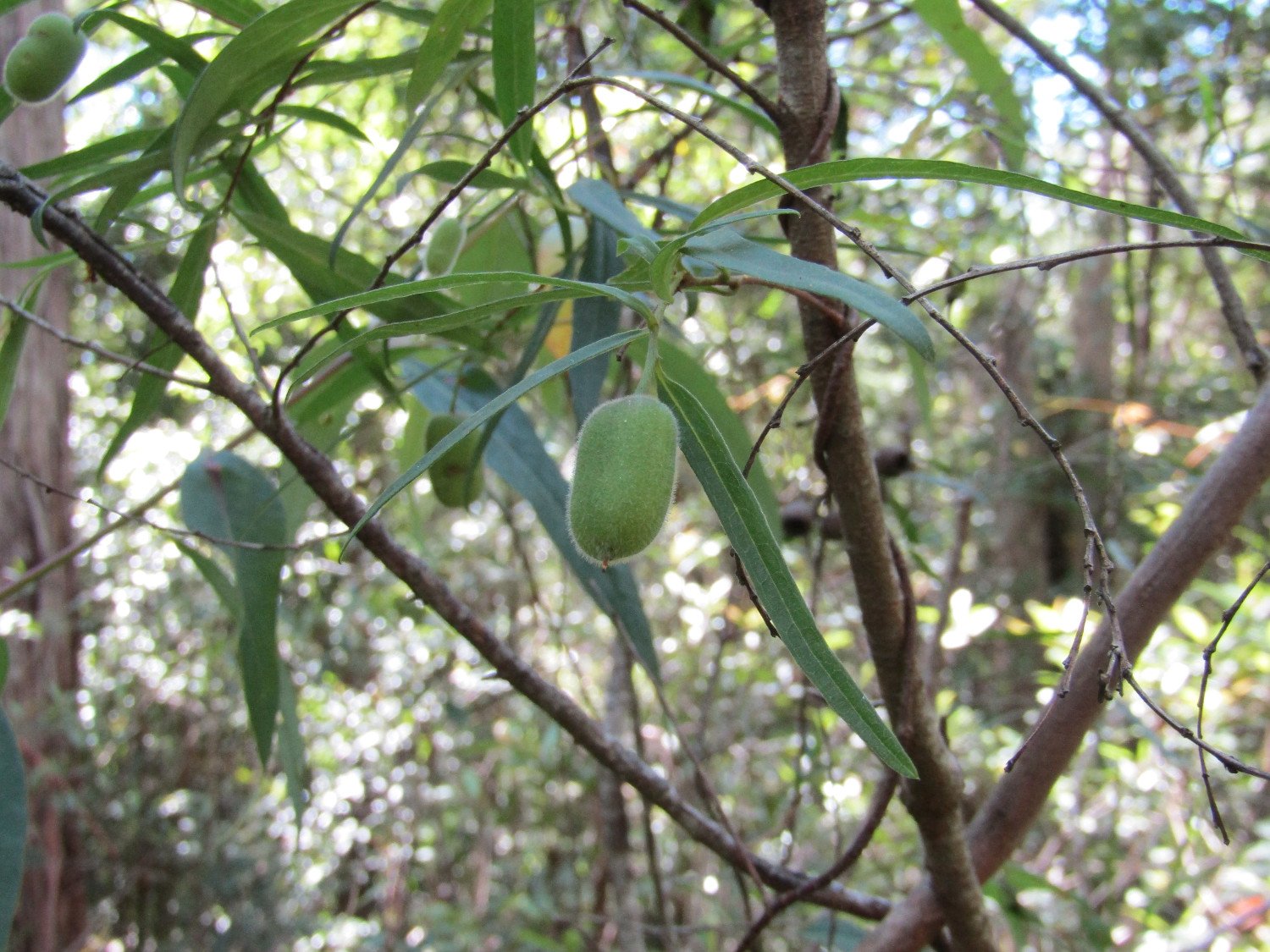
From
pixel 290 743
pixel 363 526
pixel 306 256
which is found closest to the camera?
pixel 363 526

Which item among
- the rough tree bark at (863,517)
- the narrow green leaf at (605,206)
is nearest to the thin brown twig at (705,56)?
the rough tree bark at (863,517)

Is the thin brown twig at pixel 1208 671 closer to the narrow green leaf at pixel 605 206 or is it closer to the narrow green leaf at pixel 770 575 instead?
the narrow green leaf at pixel 770 575

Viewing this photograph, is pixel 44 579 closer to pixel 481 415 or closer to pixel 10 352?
pixel 10 352

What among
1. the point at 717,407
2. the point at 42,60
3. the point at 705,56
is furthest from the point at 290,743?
the point at 705,56

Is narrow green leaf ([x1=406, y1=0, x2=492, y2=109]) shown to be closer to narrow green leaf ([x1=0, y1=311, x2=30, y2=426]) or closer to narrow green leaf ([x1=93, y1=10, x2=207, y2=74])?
narrow green leaf ([x1=93, y1=10, x2=207, y2=74])

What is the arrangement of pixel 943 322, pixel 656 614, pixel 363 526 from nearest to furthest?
pixel 943 322 → pixel 363 526 → pixel 656 614

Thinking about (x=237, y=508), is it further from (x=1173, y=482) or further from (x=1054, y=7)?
(x=1054, y=7)
